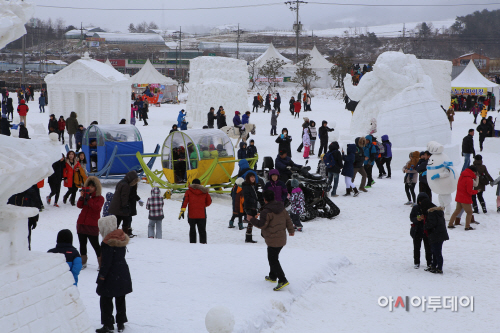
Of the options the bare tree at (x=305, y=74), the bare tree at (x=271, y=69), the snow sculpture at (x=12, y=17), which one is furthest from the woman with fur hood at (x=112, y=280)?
the bare tree at (x=271, y=69)

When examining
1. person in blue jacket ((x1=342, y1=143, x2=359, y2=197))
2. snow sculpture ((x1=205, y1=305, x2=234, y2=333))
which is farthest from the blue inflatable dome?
snow sculpture ((x1=205, y1=305, x2=234, y2=333))

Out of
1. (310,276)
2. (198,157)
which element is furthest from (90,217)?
(198,157)

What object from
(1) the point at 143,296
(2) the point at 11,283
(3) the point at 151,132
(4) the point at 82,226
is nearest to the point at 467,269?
(1) the point at 143,296

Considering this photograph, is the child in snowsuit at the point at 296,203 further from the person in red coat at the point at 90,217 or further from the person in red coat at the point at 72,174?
the person in red coat at the point at 72,174

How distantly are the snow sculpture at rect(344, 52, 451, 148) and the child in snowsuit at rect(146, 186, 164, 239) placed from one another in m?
9.62

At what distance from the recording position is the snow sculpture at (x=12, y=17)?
11.4 feet

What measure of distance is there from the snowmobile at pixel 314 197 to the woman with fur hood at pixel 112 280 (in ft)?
19.8

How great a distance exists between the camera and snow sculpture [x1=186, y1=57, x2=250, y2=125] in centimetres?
2572

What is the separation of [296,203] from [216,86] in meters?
16.2

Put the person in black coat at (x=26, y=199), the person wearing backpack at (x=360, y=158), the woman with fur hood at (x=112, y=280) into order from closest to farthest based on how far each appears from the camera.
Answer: the woman with fur hood at (x=112, y=280) < the person in black coat at (x=26, y=199) < the person wearing backpack at (x=360, y=158)

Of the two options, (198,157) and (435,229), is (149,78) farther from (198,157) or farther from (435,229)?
(435,229)

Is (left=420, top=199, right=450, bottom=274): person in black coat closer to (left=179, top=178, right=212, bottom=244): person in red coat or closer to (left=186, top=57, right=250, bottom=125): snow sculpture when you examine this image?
(left=179, top=178, right=212, bottom=244): person in red coat

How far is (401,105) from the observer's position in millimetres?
16828

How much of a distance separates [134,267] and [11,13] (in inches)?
172
